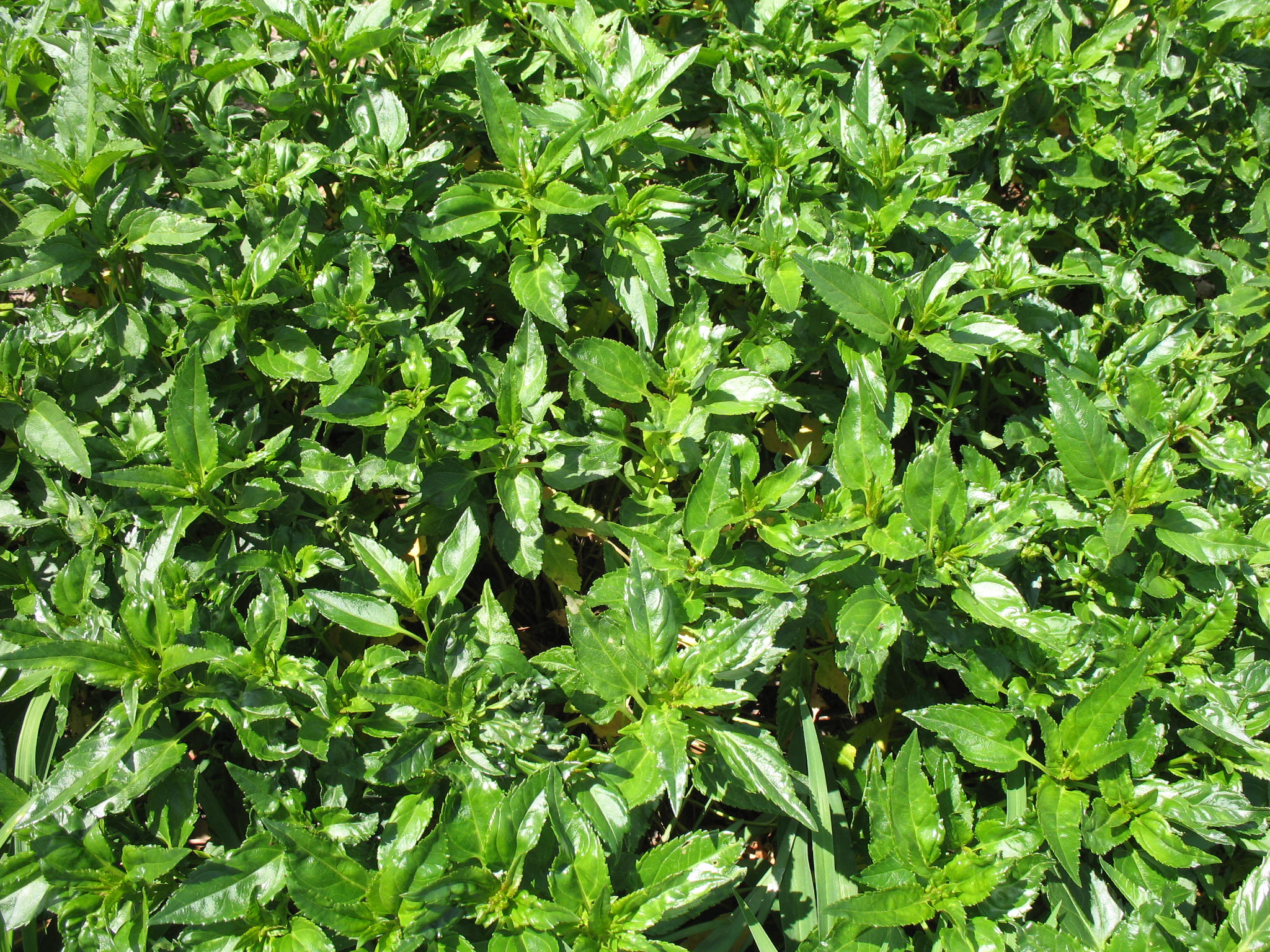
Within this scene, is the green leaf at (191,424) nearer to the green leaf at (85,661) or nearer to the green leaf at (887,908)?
the green leaf at (85,661)

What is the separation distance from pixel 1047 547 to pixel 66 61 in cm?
344

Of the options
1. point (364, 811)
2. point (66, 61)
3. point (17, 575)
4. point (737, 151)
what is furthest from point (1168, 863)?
point (66, 61)

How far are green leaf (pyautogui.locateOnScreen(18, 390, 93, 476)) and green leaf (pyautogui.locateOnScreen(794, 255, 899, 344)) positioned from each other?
2076 millimetres

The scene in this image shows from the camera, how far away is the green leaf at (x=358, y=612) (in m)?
2.31

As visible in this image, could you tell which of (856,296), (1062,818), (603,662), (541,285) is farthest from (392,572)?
(1062,818)

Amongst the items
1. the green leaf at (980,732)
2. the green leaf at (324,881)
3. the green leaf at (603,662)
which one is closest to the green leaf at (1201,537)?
the green leaf at (980,732)

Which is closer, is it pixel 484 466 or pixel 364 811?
pixel 364 811

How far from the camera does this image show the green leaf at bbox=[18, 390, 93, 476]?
96.6 inches

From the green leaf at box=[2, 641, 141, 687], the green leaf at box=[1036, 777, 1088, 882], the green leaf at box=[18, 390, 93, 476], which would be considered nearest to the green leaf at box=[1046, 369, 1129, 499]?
the green leaf at box=[1036, 777, 1088, 882]

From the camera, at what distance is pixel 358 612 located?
235 centimetres

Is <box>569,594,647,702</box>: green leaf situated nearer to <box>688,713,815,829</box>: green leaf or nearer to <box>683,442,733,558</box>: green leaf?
<box>688,713,815,829</box>: green leaf

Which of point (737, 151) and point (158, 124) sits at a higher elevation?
point (158, 124)

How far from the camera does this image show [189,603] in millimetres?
2318

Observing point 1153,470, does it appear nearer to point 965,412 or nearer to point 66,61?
point 965,412
